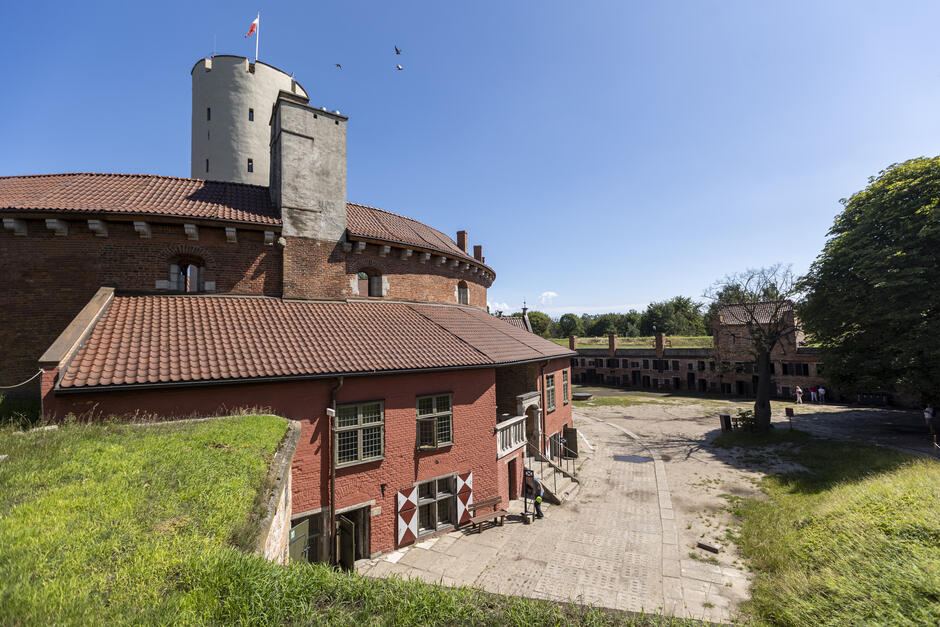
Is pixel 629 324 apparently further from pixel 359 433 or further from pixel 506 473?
pixel 359 433

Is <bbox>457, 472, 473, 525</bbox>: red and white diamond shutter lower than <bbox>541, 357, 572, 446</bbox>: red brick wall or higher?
lower

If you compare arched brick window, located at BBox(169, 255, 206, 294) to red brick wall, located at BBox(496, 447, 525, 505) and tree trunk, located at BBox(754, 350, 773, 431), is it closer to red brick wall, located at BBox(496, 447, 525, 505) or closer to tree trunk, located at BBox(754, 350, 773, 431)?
red brick wall, located at BBox(496, 447, 525, 505)

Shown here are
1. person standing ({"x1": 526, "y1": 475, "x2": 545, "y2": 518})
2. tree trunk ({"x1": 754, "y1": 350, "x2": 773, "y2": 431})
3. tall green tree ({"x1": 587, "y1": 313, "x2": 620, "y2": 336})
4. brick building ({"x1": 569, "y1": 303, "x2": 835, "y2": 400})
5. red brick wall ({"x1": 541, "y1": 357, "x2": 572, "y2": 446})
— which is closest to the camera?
person standing ({"x1": 526, "y1": 475, "x2": 545, "y2": 518})

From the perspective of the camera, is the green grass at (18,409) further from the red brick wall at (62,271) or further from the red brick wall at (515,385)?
the red brick wall at (515,385)

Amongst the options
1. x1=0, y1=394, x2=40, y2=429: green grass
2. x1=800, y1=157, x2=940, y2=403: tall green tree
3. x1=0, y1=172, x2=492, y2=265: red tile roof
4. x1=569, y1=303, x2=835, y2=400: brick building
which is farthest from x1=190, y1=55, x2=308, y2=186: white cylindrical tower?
x1=569, y1=303, x2=835, y2=400: brick building

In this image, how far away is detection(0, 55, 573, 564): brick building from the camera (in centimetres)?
945

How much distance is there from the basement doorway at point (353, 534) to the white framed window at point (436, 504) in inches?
73.3

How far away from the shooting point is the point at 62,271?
36.2 feet

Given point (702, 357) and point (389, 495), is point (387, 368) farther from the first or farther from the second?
point (702, 357)

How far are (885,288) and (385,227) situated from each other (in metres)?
26.7

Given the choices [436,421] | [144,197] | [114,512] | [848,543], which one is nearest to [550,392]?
[436,421]

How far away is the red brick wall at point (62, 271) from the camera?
34.6 feet

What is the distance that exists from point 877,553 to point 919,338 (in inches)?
709

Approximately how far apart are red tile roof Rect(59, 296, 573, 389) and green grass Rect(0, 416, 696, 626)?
3.76 meters
